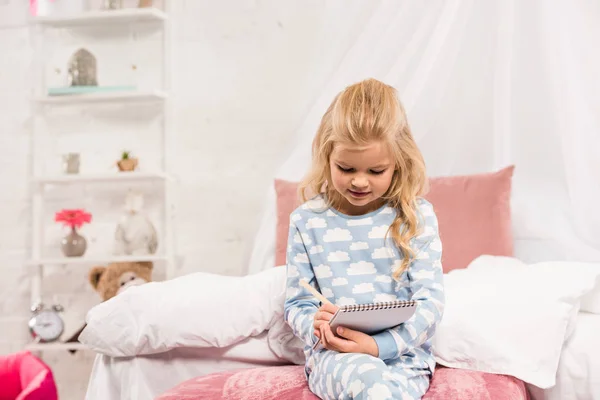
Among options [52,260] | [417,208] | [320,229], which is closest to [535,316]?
[417,208]

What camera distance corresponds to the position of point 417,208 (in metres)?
1.59

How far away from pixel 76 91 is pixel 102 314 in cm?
138

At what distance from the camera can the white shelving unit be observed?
2.94 m

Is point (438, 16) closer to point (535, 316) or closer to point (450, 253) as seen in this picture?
point (450, 253)

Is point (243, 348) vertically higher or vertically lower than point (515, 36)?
lower

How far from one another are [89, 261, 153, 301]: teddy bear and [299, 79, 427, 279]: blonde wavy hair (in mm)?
1371

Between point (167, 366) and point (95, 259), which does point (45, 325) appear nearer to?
point (95, 259)

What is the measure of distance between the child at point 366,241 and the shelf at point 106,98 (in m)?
1.47

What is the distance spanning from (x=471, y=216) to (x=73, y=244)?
144 cm

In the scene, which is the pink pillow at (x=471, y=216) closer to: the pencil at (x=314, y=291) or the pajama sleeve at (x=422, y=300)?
the pajama sleeve at (x=422, y=300)

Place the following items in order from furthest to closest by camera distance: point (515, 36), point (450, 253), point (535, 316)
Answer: point (515, 36) < point (450, 253) < point (535, 316)

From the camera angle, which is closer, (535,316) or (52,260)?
(535,316)

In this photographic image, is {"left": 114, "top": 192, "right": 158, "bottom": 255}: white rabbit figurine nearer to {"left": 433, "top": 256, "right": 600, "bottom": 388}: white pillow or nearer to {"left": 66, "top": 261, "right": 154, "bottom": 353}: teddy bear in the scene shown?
{"left": 66, "top": 261, "right": 154, "bottom": 353}: teddy bear

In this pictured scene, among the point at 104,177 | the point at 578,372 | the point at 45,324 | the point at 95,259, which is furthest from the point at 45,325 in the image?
the point at 578,372
